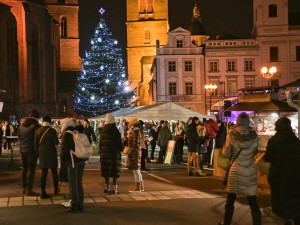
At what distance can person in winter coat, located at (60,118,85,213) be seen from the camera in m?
8.85

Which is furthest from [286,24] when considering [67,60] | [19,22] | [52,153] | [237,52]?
[52,153]

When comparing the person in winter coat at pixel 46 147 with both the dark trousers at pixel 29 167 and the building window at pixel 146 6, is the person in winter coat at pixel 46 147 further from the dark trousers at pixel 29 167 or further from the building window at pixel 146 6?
the building window at pixel 146 6

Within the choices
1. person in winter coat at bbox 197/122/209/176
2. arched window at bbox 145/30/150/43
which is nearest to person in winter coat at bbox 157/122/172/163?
person in winter coat at bbox 197/122/209/176

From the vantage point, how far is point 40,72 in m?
66.1

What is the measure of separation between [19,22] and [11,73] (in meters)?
6.68

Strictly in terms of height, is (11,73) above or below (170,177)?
above

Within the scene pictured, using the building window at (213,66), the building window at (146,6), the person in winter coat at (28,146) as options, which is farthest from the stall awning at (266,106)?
the building window at (146,6)

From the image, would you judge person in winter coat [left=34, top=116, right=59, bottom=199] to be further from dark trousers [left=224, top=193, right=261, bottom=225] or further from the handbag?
the handbag

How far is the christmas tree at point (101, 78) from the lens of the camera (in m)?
62.3

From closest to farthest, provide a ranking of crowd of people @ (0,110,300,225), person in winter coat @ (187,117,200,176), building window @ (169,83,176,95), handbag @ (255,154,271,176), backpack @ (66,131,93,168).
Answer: crowd of people @ (0,110,300,225) < handbag @ (255,154,271,176) < backpack @ (66,131,93,168) < person in winter coat @ (187,117,200,176) < building window @ (169,83,176,95)

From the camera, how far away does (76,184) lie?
29.3ft

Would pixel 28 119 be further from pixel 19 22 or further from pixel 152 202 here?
pixel 19 22

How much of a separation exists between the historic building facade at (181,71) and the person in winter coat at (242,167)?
45.7m

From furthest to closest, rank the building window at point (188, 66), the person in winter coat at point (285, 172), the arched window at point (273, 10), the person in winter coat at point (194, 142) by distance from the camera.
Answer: the building window at point (188, 66) < the arched window at point (273, 10) < the person in winter coat at point (194, 142) < the person in winter coat at point (285, 172)
